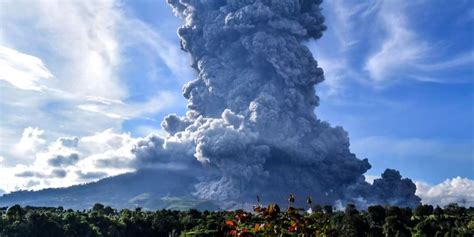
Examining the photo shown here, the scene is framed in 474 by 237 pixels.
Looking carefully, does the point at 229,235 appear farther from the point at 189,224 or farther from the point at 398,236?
the point at 189,224

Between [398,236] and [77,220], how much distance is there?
70158 mm

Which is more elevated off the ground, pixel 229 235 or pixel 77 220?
→ pixel 77 220

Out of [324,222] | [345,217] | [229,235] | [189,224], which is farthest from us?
[189,224]

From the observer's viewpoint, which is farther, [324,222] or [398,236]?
[398,236]

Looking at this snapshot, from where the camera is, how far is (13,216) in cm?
11531

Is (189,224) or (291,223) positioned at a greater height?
(189,224)

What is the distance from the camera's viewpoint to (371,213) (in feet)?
470

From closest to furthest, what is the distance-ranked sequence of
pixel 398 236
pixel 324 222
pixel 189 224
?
pixel 324 222 < pixel 398 236 < pixel 189 224

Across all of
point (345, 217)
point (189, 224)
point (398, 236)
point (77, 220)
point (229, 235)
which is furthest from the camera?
point (189, 224)

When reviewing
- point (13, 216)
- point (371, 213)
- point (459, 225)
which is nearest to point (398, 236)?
point (459, 225)

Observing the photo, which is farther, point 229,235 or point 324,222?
point 324,222

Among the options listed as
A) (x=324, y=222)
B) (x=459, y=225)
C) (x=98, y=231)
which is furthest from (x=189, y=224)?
(x=324, y=222)

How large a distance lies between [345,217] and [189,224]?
40539 mm

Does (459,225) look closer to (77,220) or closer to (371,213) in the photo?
(371,213)
